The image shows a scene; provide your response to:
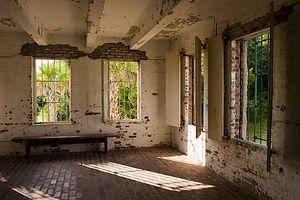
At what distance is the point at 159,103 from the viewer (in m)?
7.36

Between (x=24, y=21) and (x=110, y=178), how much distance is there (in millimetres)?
3440

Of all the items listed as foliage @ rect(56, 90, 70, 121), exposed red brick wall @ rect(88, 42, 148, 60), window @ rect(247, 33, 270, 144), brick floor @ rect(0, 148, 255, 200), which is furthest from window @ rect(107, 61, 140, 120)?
window @ rect(247, 33, 270, 144)

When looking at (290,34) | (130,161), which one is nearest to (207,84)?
(290,34)

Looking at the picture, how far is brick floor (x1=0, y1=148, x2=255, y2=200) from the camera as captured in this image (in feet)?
12.5

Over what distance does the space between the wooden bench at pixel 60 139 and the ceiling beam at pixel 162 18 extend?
2789 mm

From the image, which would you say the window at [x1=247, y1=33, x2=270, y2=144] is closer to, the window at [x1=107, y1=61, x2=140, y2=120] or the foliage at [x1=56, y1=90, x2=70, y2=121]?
the window at [x1=107, y1=61, x2=140, y2=120]

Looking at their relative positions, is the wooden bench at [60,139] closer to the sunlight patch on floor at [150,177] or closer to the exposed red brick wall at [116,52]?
the sunlight patch on floor at [150,177]

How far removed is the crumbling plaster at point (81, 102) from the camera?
20.4ft

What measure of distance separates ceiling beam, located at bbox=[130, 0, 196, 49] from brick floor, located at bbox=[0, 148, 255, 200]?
2948 millimetres

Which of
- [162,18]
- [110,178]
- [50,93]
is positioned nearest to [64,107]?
[50,93]

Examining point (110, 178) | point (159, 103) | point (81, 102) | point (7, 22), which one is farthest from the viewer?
point (159, 103)

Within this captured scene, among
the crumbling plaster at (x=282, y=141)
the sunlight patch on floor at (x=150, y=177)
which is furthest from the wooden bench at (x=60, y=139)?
the crumbling plaster at (x=282, y=141)

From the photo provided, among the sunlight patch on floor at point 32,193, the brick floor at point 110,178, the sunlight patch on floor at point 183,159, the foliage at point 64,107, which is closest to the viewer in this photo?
the sunlight patch on floor at point 32,193

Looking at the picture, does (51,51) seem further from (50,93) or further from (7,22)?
(50,93)
